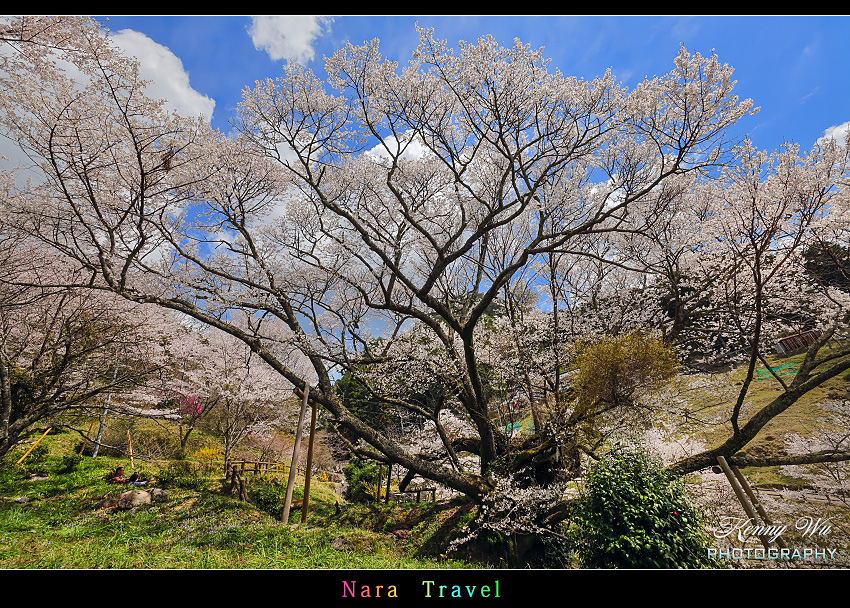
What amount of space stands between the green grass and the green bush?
3016 mm

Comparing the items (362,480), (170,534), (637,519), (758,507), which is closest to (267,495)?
(170,534)

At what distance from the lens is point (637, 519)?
4.27m

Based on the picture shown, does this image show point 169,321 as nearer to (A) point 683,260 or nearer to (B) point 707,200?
(A) point 683,260

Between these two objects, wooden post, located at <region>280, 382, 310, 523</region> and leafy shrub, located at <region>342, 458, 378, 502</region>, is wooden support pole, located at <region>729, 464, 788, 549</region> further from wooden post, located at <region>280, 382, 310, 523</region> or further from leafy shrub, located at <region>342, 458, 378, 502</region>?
leafy shrub, located at <region>342, 458, 378, 502</region>

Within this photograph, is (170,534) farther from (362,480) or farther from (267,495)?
(362,480)

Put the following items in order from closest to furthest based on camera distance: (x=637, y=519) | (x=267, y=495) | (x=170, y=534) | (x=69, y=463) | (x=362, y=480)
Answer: (x=637, y=519) < (x=170, y=534) < (x=267, y=495) < (x=69, y=463) < (x=362, y=480)

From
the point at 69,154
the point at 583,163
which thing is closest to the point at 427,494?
the point at 583,163

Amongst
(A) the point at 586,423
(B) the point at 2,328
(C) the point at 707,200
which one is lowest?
(A) the point at 586,423

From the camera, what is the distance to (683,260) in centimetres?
850

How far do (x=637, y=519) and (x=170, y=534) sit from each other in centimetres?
803

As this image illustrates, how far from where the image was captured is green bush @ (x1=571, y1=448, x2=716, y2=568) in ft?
13.3
